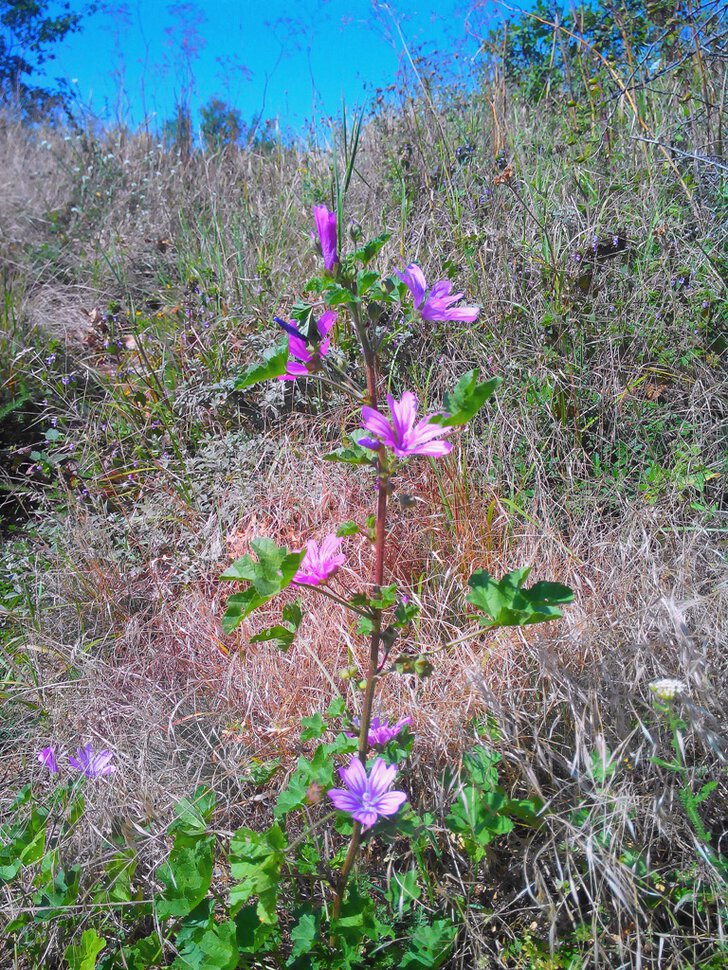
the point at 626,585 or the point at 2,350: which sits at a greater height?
the point at 2,350

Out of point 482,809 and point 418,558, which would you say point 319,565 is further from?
point 418,558

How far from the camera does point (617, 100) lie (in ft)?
10.5

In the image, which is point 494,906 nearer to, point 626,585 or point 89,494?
point 626,585

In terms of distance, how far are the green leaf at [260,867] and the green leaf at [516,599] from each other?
486 mm

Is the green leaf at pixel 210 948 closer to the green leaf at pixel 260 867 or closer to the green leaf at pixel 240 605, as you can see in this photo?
the green leaf at pixel 260 867

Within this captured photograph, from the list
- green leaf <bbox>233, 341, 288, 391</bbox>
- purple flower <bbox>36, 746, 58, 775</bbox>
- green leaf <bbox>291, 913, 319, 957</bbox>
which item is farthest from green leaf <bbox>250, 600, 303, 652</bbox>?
purple flower <bbox>36, 746, 58, 775</bbox>

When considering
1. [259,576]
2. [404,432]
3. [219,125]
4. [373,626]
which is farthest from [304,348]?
[219,125]

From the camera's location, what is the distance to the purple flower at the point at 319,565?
43.1 inches

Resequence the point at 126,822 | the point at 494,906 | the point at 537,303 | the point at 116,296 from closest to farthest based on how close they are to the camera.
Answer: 1. the point at 494,906
2. the point at 126,822
3. the point at 537,303
4. the point at 116,296

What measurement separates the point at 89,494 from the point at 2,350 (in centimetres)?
98

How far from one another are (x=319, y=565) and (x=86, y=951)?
2.81ft

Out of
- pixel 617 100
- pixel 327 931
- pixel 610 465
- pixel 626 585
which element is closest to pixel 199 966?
pixel 327 931

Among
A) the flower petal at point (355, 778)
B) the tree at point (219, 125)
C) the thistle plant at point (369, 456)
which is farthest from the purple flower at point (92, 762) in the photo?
the tree at point (219, 125)

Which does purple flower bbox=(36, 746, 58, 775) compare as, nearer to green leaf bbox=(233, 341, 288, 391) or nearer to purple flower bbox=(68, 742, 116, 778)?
purple flower bbox=(68, 742, 116, 778)
